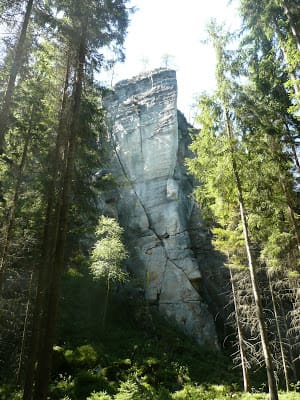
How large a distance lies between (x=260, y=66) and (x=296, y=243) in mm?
6717

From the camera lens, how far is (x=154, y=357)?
Result: 1850 cm

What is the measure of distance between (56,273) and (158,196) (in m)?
23.1

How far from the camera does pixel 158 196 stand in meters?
31.2

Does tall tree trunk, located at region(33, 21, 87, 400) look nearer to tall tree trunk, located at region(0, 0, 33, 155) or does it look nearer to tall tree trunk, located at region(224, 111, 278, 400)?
tall tree trunk, located at region(0, 0, 33, 155)

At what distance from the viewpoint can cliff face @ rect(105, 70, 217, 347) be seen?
26297mm

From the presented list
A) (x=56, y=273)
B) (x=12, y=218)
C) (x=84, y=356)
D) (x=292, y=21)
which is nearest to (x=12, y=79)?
(x=12, y=218)

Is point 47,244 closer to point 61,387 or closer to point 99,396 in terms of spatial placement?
point 99,396

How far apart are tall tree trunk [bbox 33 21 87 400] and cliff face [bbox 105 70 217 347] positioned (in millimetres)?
17013

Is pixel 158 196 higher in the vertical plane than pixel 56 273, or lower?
higher

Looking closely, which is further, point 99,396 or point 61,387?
point 61,387

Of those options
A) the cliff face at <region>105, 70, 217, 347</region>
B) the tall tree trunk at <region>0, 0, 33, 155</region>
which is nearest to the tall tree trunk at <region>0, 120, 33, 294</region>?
the tall tree trunk at <region>0, 0, 33, 155</region>

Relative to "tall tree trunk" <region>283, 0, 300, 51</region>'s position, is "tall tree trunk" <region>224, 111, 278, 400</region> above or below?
below

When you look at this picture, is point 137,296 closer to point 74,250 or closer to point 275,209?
point 74,250

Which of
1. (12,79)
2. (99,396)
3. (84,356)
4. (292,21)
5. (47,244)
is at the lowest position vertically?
(99,396)
